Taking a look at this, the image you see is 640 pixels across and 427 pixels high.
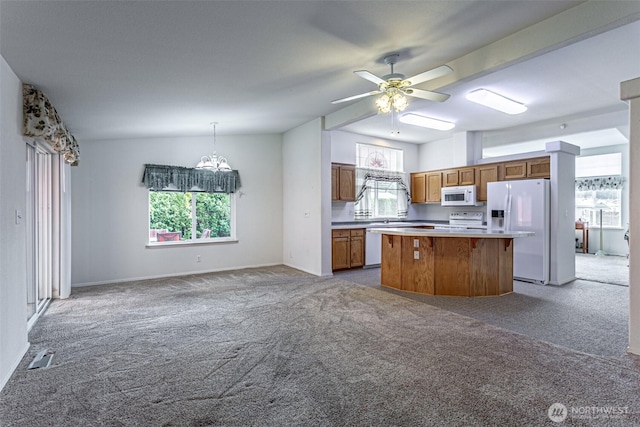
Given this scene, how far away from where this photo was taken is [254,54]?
287 cm

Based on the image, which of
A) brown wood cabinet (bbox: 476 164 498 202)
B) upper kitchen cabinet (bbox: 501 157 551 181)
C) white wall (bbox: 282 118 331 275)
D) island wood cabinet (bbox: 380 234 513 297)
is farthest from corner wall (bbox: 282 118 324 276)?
upper kitchen cabinet (bbox: 501 157 551 181)

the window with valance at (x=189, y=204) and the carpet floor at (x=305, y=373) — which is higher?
the window with valance at (x=189, y=204)

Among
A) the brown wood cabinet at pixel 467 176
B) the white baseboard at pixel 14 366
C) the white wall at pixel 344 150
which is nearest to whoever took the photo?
the white baseboard at pixel 14 366

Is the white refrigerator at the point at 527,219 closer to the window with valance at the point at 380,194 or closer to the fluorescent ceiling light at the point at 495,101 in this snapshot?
the fluorescent ceiling light at the point at 495,101

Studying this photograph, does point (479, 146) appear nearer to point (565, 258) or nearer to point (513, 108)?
point (513, 108)

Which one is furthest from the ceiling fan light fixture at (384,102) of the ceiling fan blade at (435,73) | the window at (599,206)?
the window at (599,206)

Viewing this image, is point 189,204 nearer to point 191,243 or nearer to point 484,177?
point 191,243

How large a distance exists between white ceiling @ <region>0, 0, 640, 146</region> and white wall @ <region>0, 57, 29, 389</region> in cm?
30

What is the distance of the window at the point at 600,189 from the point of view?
332 inches

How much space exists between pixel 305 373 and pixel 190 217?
15.4ft

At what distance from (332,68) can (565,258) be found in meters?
4.76

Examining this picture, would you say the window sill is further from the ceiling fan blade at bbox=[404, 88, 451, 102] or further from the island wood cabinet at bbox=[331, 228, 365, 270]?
the ceiling fan blade at bbox=[404, 88, 451, 102]

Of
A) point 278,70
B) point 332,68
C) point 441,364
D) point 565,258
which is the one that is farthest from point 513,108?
point 441,364

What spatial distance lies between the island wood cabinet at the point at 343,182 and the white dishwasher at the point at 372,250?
0.86 m
